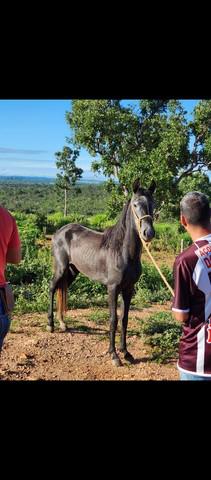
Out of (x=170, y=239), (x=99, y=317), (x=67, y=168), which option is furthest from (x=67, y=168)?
(x=99, y=317)

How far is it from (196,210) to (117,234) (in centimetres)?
237

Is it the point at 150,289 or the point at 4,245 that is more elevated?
the point at 4,245

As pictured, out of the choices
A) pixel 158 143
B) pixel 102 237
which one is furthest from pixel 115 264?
→ pixel 158 143

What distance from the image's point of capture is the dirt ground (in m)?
3.89

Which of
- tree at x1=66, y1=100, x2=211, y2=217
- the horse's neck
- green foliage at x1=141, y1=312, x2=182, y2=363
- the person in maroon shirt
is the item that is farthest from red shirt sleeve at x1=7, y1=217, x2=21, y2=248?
tree at x1=66, y1=100, x2=211, y2=217

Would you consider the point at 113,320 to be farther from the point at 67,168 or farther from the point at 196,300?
the point at 67,168

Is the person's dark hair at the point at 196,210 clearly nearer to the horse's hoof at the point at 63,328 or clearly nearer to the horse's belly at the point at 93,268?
the horse's belly at the point at 93,268

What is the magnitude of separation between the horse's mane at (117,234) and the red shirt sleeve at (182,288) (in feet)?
7.36

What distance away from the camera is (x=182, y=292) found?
6.06ft

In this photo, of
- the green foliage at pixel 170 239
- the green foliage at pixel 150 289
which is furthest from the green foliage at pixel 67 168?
the green foliage at pixel 150 289

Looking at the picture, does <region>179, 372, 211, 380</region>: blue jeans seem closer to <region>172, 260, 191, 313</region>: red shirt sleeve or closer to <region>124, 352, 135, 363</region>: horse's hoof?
<region>172, 260, 191, 313</region>: red shirt sleeve
